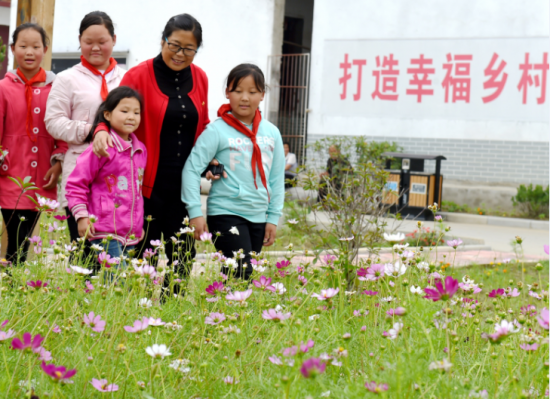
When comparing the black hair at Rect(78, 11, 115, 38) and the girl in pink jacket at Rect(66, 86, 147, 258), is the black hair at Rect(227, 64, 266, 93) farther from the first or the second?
the black hair at Rect(78, 11, 115, 38)

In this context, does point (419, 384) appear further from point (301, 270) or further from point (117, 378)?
point (301, 270)

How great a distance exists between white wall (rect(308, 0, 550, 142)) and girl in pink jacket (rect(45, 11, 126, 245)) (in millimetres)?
10995

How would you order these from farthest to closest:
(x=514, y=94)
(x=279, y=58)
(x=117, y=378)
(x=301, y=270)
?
1. (x=279, y=58)
2. (x=514, y=94)
3. (x=301, y=270)
4. (x=117, y=378)

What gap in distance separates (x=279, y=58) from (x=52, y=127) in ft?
41.4

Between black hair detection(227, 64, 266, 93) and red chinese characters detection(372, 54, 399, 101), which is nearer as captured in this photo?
black hair detection(227, 64, 266, 93)

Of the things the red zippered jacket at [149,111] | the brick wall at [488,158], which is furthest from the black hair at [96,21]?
the brick wall at [488,158]

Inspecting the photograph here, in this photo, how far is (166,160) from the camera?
3424 millimetres

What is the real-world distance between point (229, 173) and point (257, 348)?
1338 mm

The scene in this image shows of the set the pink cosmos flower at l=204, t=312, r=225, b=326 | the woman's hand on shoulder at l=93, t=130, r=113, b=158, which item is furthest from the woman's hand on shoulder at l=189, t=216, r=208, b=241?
the pink cosmos flower at l=204, t=312, r=225, b=326

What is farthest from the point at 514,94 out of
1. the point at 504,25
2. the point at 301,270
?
the point at 301,270

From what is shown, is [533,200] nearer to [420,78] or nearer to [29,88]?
[420,78]

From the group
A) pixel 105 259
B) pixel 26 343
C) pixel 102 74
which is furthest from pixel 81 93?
pixel 26 343

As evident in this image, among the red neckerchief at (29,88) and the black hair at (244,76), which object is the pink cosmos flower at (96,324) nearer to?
the black hair at (244,76)

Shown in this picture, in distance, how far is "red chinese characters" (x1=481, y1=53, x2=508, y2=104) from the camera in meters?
13.1
